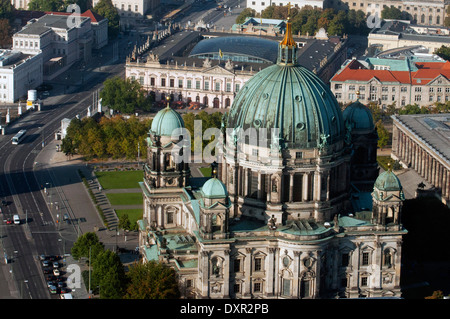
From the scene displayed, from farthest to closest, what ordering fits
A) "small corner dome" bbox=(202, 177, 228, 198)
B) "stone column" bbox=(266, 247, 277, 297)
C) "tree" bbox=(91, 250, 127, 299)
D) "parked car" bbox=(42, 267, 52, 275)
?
1. "parked car" bbox=(42, 267, 52, 275)
2. "tree" bbox=(91, 250, 127, 299)
3. "stone column" bbox=(266, 247, 277, 297)
4. "small corner dome" bbox=(202, 177, 228, 198)

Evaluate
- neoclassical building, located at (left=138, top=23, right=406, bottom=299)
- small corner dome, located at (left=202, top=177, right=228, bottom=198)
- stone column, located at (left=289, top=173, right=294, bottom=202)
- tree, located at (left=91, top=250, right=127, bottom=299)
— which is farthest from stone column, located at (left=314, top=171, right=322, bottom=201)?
tree, located at (left=91, top=250, right=127, bottom=299)

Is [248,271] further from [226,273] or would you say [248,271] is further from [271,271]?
[226,273]

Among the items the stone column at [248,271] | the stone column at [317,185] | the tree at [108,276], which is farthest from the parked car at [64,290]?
the stone column at [317,185]

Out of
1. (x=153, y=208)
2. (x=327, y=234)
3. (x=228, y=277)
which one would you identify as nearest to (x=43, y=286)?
(x=153, y=208)

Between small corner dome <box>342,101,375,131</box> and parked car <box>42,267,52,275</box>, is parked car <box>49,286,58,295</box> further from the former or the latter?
small corner dome <box>342,101,375,131</box>
